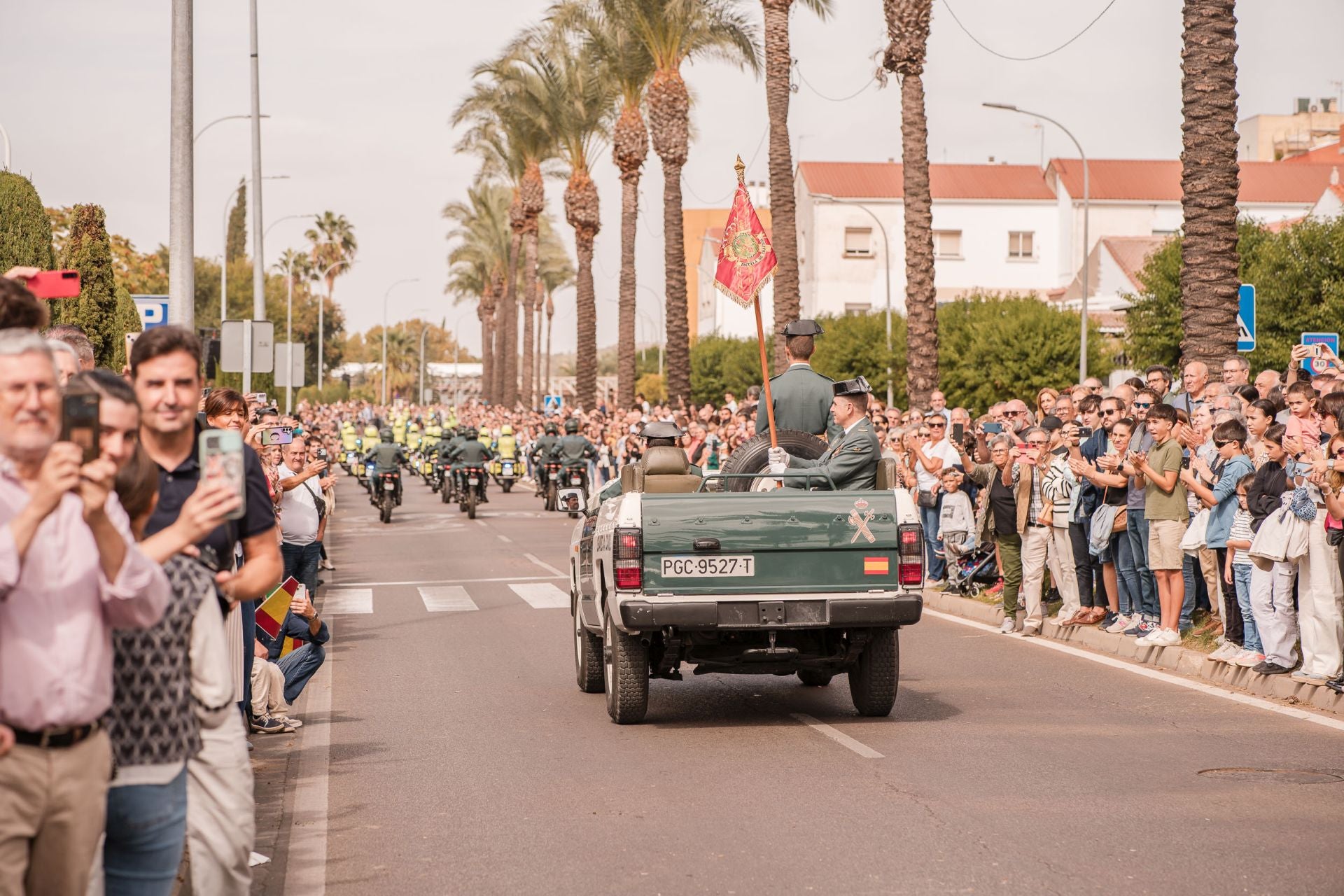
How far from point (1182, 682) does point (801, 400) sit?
11.2 feet

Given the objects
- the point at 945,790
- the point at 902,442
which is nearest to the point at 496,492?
the point at 902,442

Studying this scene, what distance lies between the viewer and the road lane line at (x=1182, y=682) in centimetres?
1054

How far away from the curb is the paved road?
46 cm

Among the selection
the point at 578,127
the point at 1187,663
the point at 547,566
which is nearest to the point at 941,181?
the point at 578,127

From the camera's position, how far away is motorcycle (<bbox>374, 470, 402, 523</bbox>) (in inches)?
1340

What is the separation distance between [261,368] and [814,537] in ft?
49.3

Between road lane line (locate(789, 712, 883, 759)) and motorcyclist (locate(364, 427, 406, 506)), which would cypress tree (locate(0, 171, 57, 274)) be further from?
road lane line (locate(789, 712, 883, 759))

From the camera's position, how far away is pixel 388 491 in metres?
34.0

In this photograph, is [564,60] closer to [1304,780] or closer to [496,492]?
[496,492]

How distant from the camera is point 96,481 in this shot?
13.1 feet

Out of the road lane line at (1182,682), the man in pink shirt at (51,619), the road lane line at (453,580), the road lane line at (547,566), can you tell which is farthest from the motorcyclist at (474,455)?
the man in pink shirt at (51,619)

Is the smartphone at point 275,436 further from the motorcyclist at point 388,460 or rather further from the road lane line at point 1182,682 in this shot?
the motorcyclist at point 388,460

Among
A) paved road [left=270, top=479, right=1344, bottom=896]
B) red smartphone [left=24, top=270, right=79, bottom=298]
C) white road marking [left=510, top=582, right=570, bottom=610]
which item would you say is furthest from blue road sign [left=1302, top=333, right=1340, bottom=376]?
red smartphone [left=24, top=270, right=79, bottom=298]

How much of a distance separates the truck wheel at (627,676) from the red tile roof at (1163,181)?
7176 centimetres
